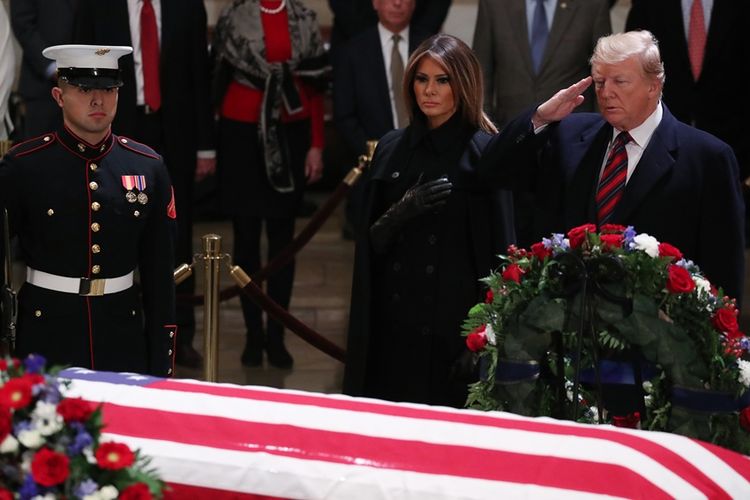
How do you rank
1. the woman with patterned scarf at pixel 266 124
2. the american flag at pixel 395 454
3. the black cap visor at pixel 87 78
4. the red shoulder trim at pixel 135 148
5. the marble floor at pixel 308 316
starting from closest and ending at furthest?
the american flag at pixel 395 454 < the black cap visor at pixel 87 78 < the red shoulder trim at pixel 135 148 < the marble floor at pixel 308 316 < the woman with patterned scarf at pixel 266 124

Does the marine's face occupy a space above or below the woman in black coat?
above

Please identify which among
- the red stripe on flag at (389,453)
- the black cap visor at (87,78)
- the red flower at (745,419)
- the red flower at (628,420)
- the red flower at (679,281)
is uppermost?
the black cap visor at (87,78)

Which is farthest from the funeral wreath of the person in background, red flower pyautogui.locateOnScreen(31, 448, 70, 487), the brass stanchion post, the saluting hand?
the person in background

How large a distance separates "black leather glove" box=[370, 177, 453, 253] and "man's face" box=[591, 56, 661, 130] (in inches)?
20.6

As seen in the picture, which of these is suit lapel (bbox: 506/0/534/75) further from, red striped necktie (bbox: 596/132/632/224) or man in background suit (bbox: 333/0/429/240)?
red striped necktie (bbox: 596/132/632/224)

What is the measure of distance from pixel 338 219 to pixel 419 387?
4.39 metres

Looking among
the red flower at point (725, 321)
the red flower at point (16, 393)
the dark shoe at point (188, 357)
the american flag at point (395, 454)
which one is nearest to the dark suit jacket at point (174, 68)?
the dark shoe at point (188, 357)

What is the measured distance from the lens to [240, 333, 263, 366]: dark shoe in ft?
20.7

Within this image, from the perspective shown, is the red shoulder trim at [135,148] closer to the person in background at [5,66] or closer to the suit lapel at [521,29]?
the person in background at [5,66]

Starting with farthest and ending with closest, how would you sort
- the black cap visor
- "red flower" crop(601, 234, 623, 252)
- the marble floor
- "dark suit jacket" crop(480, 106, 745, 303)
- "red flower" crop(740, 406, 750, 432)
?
the marble floor
the black cap visor
"dark suit jacket" crop(480, 106, 745, 303)
"red flower" crop(601, 234, 623, 252)
"red flower" crop(740, 406, 750, 432)

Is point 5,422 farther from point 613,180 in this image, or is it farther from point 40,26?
point 40,26

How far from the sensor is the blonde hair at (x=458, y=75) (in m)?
4.33

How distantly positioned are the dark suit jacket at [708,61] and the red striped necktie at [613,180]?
2557 mm

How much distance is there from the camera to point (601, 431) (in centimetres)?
291
